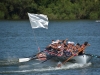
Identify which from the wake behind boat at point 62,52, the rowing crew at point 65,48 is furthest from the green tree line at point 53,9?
the rowing crew at point 65,48

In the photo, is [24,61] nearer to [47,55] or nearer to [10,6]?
[47,55]

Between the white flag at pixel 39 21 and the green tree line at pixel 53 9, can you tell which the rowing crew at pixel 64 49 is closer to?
the white flag at pixel 39 21

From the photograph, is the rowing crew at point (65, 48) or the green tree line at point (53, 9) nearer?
the rowing crew at point (65, 48)

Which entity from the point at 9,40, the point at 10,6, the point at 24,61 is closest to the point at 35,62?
the point at 24,61

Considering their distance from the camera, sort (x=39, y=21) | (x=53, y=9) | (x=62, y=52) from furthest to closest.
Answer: (x=53, y=9), (x=39, y=21), (x=62, y=52)

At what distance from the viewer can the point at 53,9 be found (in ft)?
362

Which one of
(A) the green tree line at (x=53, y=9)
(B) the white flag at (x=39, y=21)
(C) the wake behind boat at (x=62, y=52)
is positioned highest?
(B) the white flag at (x=39, y=21)

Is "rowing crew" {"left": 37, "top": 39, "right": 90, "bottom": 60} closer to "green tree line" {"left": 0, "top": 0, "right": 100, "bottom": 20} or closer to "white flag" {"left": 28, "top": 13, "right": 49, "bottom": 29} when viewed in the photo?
"white flag" {"left": 28, "top": 13, "right": 49, "bottom": 29}

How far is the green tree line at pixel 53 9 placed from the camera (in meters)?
108

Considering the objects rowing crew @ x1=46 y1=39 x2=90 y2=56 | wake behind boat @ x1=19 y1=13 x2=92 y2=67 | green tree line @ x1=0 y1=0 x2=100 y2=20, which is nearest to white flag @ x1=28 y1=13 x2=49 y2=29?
wake behind boat @ x1=19 y1=13 x2=92 y2=67

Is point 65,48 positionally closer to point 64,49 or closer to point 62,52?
point 64,49

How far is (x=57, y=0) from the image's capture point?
114 meters

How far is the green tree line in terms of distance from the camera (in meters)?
108

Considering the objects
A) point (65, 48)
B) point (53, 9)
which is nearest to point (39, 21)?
point (65, 48)
